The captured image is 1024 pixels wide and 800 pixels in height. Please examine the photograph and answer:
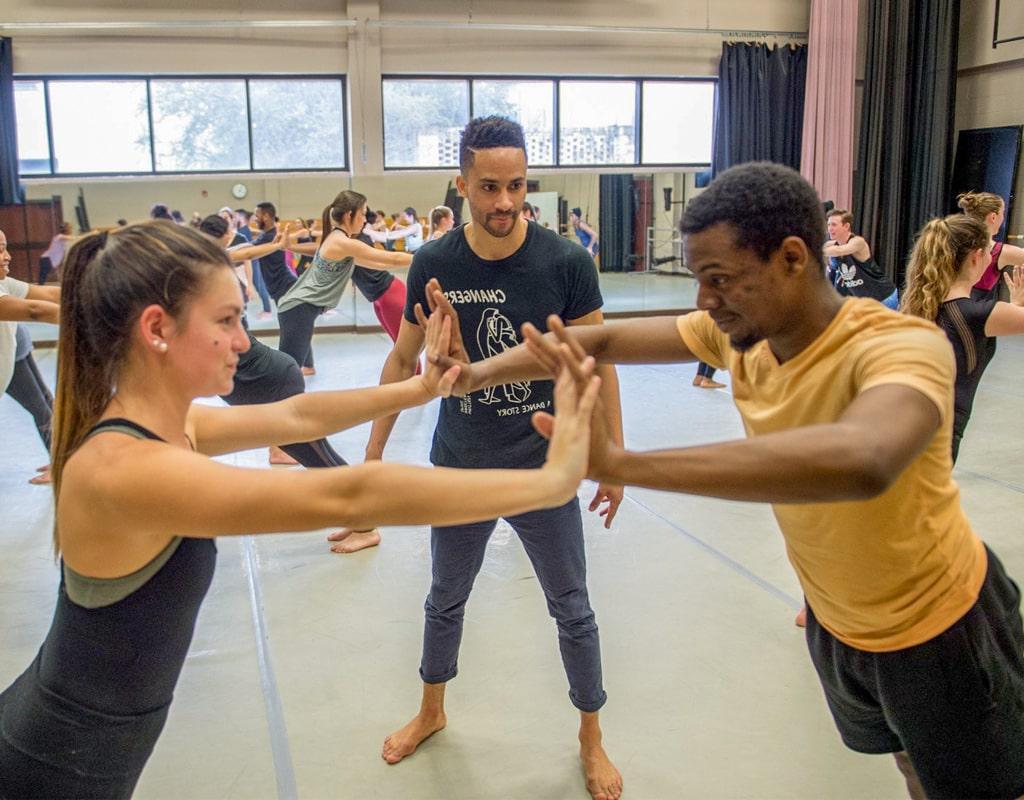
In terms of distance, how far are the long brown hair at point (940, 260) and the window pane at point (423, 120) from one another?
8567 millimetres

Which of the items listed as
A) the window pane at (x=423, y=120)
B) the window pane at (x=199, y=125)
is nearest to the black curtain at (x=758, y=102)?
the window pane at (x=423, y=120)

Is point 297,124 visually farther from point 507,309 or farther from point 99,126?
point 507,309

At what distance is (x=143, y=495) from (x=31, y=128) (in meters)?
11.2

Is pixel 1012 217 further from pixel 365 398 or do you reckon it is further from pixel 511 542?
pixel 365 398

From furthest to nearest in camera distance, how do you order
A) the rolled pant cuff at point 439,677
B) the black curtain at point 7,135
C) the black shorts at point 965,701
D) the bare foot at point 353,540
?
the black curtain at point 7,135 < the bare foot at point 353,540 < the rolled pant cuff at point 439,677 < the black shorts at point 965,701

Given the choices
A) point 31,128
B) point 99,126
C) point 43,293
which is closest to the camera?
point 43,293

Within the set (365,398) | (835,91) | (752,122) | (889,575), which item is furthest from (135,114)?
(889,575)

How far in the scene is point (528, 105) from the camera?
39.1 ft

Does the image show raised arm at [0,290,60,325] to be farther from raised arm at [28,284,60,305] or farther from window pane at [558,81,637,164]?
window pane at [558,81,637,164]

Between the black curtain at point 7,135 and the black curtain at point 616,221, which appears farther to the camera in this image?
the black curtain at point 616,221

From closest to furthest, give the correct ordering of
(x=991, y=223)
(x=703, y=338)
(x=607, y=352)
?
(x=703, y=338) < (x=607, y=352) < (x=991, y=223)

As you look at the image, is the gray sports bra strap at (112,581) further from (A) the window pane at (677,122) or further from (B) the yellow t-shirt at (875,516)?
(A) the window pane at (677,122)

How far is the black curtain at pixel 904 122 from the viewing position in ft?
37.4

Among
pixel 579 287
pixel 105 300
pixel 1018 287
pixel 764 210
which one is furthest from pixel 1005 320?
pixel 105 300
